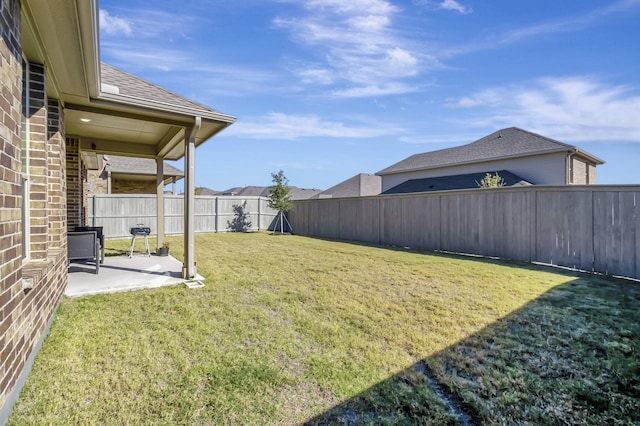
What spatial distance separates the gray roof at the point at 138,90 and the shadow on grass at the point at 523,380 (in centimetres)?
→ 502

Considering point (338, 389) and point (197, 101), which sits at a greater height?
point (197, 101)

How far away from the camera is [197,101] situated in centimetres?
615

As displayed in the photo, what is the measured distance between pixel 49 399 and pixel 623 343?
4935mm

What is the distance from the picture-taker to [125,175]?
17.8 m

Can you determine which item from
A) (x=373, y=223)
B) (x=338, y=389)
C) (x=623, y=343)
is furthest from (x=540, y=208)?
(x=338, y=389)

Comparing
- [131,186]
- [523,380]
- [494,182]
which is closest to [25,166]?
[523,380]

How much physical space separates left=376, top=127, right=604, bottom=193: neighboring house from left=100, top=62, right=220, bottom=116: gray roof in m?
14.6

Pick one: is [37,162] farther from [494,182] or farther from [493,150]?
[493,150]

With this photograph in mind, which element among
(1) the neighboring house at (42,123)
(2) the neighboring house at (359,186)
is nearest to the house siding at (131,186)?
(1) the neighboring house at (42,123)

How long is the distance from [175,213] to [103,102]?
1089 cm

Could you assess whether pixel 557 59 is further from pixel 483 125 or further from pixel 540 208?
pixel 483 125

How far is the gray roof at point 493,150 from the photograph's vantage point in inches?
619

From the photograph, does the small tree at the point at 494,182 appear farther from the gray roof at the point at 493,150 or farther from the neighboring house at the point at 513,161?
the gray roof at the point at 493,150

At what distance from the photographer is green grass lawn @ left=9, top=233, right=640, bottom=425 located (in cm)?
227
